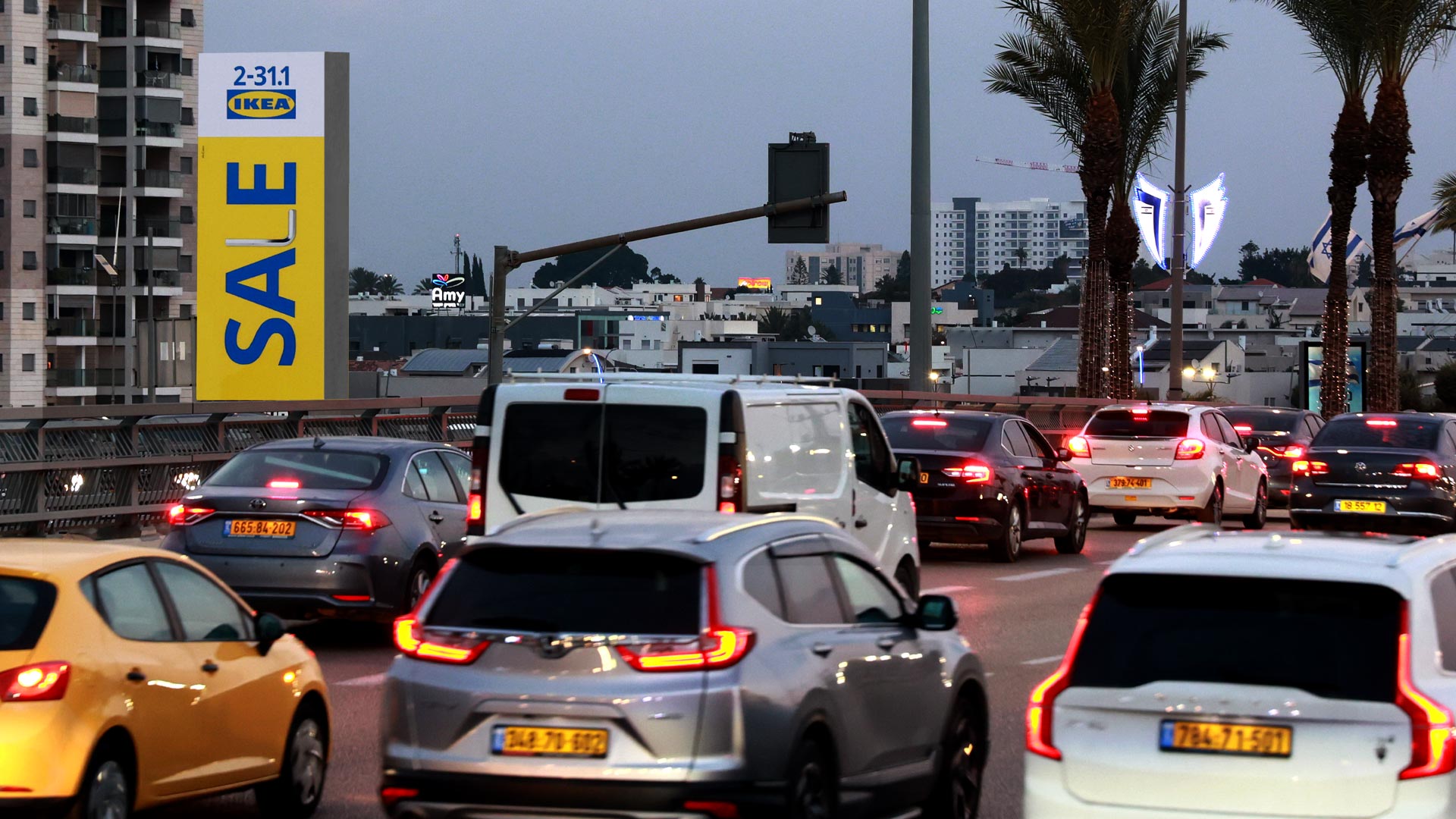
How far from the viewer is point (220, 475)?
14.4m

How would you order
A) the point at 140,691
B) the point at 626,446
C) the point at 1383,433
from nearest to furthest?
the point at 140,691 → the point at 626,446 → the point at 1383,433

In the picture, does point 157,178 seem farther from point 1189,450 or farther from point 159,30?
point 1189,450

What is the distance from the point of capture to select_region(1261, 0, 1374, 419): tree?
43750 millimetres

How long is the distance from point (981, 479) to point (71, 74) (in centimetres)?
7812

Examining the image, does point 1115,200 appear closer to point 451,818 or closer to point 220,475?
point 220,475

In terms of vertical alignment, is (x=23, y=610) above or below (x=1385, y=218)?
below


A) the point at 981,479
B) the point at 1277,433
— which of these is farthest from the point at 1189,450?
the point at 1277,433

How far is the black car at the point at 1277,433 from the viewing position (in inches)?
1254

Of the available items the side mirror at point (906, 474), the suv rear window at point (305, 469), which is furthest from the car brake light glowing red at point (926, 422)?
the suv rear window at point (305, 469)

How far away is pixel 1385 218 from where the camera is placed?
151 ft

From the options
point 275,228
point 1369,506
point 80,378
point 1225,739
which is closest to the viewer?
point 1225,739

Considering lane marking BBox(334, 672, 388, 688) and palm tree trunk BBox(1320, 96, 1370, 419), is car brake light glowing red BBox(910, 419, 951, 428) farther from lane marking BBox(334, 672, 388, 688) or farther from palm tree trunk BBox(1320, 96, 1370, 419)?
palm tree trunk BBox(1320, 96, 1370, 419)

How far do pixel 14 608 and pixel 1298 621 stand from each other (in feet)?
14.8

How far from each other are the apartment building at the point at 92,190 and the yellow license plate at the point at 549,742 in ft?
270
